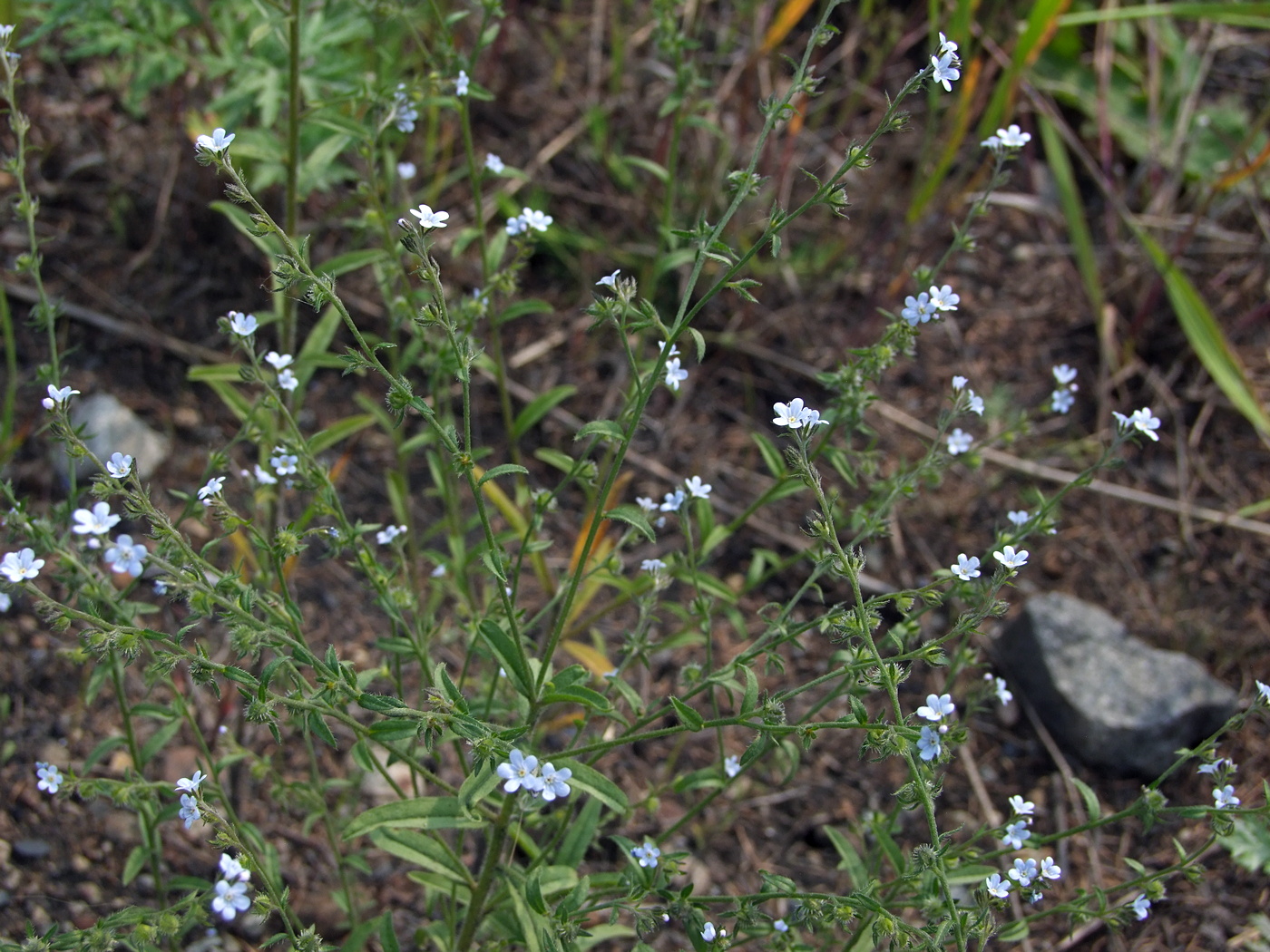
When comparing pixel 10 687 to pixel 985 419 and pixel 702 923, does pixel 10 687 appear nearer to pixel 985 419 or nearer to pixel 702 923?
pixel 702 923

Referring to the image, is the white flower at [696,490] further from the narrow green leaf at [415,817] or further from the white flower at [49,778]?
the white flower at [49,778]

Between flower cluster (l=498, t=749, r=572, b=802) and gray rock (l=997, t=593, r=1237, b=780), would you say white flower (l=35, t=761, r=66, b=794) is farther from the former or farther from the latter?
gray rock (l=997, t=593, r=1237, b=780)

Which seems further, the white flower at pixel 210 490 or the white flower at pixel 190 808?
the white flower at pixel 210 490

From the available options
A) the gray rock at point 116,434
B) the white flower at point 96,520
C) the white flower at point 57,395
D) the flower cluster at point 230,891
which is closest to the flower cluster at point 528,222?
the white flower at point 57,395

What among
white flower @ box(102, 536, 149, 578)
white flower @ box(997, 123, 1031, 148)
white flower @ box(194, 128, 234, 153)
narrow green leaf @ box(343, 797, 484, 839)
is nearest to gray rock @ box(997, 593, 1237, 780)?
white flower @ box(997, 123, 1031, 148)

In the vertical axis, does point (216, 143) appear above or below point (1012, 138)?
below

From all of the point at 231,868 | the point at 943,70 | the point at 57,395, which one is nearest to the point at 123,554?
the point at 57,395

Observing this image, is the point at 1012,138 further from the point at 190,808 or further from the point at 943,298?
the point at 190,808
